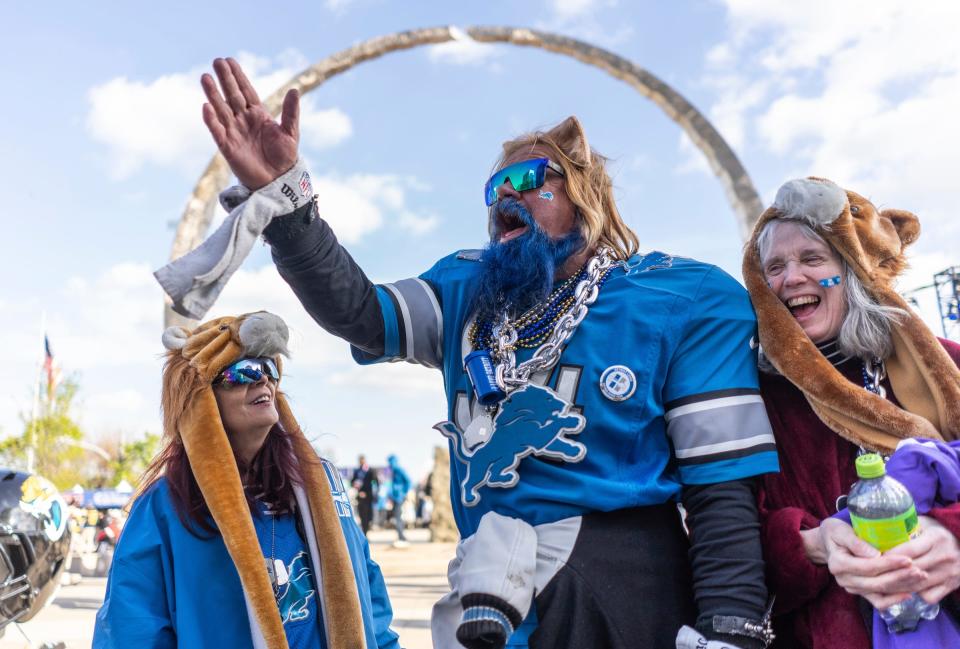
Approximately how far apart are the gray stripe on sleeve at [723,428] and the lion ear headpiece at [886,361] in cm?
18

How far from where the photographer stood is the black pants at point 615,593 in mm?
1856

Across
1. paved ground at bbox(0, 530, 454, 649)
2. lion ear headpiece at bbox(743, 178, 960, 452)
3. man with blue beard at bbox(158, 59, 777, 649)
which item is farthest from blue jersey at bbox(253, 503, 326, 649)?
paved ground at bbox(0, 530, 454, 649)

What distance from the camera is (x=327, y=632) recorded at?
8.37 feet

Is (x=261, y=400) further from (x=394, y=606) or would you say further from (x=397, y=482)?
(x=397, y=482)

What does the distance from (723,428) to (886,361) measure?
54 cm

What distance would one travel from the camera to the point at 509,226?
2.40 metres

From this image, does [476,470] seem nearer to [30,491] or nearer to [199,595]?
[199,595]

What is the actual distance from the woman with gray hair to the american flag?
26890mm

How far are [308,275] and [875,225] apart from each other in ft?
4.85

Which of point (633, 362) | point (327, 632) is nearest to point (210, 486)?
point (327, 632)

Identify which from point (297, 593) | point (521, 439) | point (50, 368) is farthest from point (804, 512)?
point (50, 368)

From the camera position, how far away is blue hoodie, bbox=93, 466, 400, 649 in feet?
7.75

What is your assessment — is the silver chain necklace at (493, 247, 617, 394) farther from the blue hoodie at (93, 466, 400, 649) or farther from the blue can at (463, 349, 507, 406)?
the blue hoodie at (93, 466, 400, 649)

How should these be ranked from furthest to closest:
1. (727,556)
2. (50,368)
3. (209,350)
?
(50,368) → (209,350) → (727,556)
